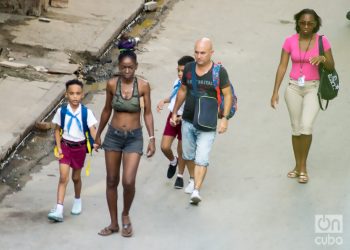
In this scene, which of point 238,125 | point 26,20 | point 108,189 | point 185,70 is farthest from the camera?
point 26,20

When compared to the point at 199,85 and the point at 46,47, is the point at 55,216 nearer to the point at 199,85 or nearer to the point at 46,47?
the point at 199,85

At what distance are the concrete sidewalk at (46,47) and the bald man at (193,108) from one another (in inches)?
92.6

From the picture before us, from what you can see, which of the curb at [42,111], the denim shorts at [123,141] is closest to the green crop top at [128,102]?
the denim shorts at [123,141]

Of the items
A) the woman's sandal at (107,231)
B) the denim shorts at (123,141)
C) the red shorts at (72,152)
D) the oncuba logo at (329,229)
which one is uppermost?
the denim shorts at (123,141)

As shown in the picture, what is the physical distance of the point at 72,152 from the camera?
9766mm

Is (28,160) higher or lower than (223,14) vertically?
lower

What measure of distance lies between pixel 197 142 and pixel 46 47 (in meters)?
5.07

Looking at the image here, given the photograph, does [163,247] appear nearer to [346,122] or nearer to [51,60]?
[346,122]

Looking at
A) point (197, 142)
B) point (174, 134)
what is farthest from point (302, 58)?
point (174, 134)

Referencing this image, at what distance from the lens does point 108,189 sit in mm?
9383

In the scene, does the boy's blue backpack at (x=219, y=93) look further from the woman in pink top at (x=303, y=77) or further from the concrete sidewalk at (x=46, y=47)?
the concrete sidewalk at (x=46, y=47)

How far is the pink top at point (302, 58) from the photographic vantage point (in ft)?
34.7

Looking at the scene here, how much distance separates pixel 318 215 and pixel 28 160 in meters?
3.56

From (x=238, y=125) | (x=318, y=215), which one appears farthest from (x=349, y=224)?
(x=238, y=125)
